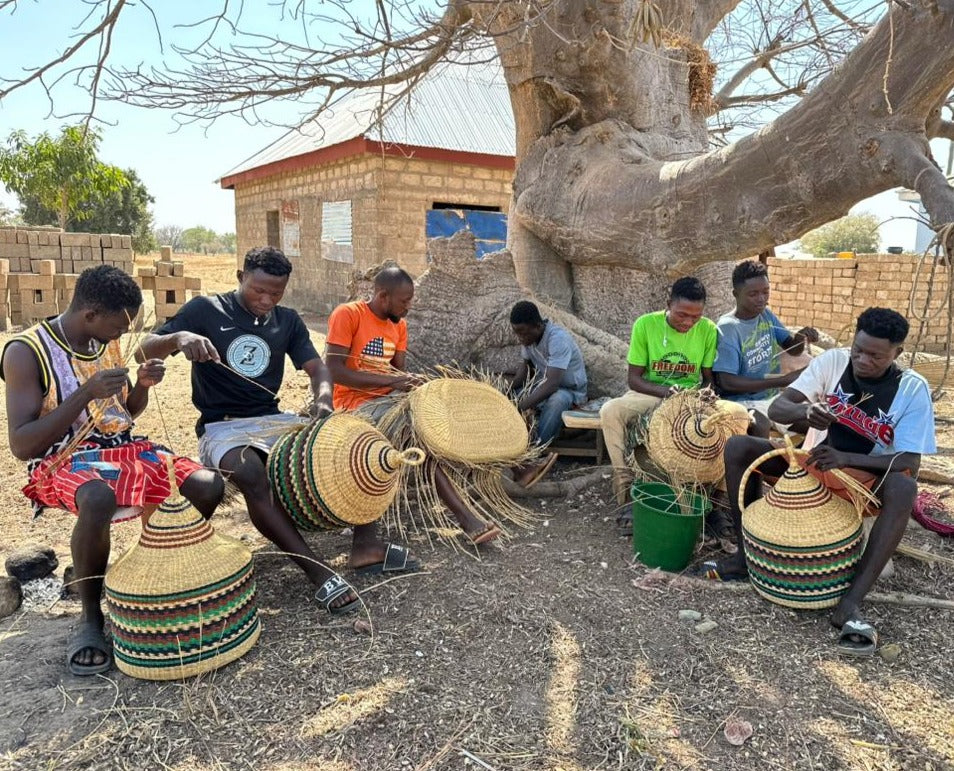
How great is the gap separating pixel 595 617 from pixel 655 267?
2.50 m

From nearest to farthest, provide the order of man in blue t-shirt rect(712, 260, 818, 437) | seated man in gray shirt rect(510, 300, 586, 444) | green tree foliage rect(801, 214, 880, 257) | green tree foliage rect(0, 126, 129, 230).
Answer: man in blue t-shirt rect(712, 260, 818, 437), seated man in gray shirt rect(510, 300, 586, 444), green tree foliage rect(0, 126, 129, 230), green tree foliage rect(801, 214, 880, 257)

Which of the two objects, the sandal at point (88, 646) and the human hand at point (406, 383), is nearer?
the sandal at point (88, 646)

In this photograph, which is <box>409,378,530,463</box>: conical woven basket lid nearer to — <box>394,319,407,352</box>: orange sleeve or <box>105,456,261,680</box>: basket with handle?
<box>394,319,407,352</box>: orange sleeve

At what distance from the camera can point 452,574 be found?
3162 millimetres

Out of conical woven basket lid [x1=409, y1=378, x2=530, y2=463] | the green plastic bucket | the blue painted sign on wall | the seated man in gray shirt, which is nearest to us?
the green plastic bucket

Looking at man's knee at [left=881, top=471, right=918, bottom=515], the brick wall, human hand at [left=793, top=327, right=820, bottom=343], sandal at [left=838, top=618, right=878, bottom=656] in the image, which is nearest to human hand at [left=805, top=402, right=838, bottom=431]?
man's knee at [left=881, top=471, right=918, bottom=515]

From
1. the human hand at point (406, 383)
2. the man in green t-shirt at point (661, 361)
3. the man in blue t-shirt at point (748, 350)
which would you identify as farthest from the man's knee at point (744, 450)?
the human hand at point (406, 383)

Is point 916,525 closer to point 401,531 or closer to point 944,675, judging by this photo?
point 944,675

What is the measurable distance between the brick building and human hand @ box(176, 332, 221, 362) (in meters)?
7.73

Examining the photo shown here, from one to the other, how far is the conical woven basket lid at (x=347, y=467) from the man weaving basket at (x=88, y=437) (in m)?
0.37

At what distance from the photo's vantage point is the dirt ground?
82.4 inches

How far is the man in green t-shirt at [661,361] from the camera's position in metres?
3.92

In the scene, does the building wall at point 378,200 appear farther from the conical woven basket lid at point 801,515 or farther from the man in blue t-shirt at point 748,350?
the conical woven basket lid at point 801,515

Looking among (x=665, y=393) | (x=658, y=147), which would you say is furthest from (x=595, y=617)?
(x=658, y=147)
